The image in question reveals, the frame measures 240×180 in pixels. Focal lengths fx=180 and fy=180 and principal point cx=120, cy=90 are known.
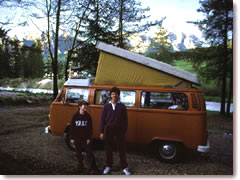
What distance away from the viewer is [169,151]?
369 cm

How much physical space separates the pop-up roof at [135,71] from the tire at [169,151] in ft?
4.01

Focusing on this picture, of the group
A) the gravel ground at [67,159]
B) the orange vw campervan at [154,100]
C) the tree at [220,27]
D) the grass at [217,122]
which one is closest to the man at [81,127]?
the gravel ground at [67,159]

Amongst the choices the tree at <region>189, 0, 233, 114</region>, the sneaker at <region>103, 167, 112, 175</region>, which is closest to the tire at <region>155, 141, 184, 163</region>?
the sneaker at <region>103, 167, 112, 175</region>

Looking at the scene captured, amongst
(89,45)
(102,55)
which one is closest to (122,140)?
(102,55)

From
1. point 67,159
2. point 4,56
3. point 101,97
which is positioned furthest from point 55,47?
point 67,159

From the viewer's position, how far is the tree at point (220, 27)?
5.41 metres

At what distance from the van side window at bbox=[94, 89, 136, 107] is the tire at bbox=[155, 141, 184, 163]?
41.1 inches

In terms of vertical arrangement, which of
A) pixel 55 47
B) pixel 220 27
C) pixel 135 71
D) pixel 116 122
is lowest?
pixel 116 122

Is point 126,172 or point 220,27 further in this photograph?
point 220,27

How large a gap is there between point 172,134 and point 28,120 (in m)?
5.97

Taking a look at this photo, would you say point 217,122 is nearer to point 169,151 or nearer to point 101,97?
point 169,151

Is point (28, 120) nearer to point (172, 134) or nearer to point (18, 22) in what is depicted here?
→ point (18, 22)

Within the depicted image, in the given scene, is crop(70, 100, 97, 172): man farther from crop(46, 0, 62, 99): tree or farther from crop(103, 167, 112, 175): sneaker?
crop(46, 0, 62, 99): tree

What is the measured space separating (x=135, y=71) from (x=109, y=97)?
0.83 meters
